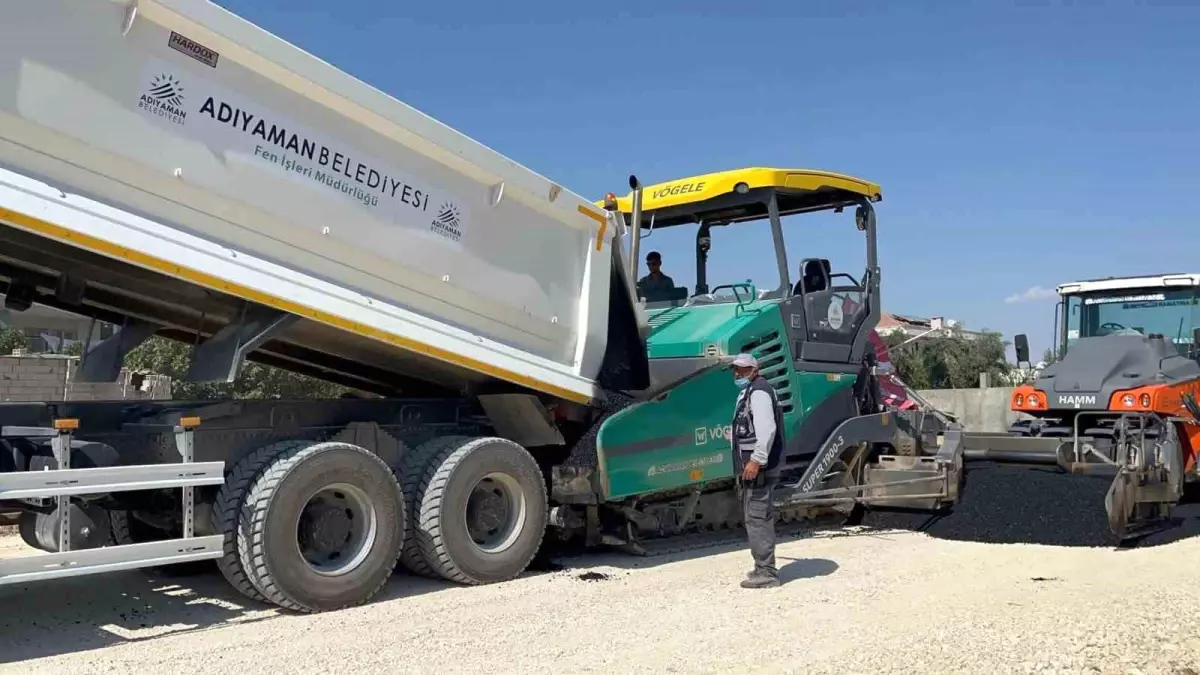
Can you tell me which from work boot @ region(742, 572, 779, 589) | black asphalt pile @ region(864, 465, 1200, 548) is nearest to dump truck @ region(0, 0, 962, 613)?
work boot @ region(742, 572, 779, 589)

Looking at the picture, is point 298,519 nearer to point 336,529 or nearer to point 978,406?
point 336,529

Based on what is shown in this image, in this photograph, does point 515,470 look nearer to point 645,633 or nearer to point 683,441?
point 683,441

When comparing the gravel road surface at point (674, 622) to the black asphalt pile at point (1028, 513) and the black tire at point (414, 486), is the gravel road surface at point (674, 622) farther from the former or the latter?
the black asphalt pile at point (1028, 513)

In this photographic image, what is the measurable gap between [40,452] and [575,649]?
2775 mm

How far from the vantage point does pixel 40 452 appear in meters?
5.12

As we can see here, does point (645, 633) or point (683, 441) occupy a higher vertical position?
point (683, 441)

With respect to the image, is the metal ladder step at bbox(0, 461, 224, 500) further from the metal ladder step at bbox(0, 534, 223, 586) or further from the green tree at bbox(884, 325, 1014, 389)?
the green tree at bbox(884, 325, 1014, 389)

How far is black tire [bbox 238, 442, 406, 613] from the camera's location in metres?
5.32

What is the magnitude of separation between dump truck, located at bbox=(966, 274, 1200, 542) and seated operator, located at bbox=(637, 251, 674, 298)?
2.88m

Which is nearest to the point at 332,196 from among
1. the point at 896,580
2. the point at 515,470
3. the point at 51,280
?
the point at 51,280

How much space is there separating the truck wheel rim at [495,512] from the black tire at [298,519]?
59 centimetres

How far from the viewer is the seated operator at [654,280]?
9039 millimetres

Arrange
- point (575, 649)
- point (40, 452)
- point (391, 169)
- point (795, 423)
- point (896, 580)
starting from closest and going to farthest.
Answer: point (575, 649) < point (40, 452) < point (391, 169) < point (896, 580) < point (795, 423)

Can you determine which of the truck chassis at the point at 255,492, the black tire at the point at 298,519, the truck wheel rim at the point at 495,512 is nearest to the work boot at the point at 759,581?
the truck chassis at the point at 255,492
